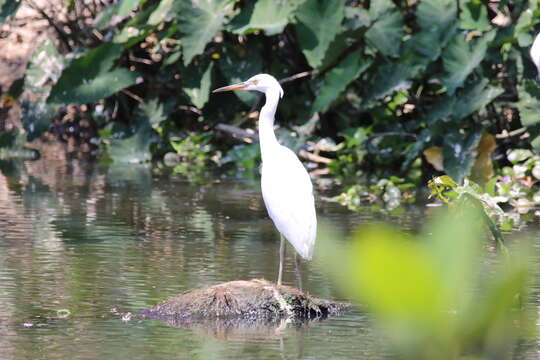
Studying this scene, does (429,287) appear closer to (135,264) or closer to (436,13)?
(135,264)

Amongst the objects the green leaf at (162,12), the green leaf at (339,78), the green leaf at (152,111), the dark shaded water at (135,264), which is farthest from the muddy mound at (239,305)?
the green leaf at (152,111)

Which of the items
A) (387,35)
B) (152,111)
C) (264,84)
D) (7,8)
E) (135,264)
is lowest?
(135,264)

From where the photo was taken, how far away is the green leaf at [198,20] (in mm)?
10016

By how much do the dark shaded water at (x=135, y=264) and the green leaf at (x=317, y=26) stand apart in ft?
4.97

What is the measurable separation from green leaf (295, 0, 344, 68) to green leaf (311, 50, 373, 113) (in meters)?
0.20

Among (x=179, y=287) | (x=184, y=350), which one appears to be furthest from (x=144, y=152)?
(x=184, y=350)

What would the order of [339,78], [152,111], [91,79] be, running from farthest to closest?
[152,111]
[91,79]
[339,78]

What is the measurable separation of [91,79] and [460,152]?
4253 mm

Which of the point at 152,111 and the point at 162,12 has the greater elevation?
the point at 162,12

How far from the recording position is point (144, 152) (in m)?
11.0

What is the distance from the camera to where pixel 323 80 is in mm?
10344

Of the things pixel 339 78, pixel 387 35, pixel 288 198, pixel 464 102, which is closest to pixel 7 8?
pixel 339 78

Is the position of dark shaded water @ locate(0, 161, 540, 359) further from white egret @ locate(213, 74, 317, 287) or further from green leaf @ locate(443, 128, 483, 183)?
green leaf @ locate(443, 128, 483, 183)

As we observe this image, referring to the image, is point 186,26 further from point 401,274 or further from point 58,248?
point 401,274
